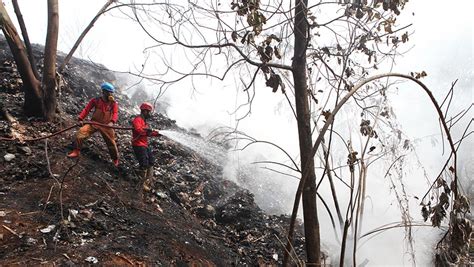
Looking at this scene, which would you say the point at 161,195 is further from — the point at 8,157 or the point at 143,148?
the point at 8,157

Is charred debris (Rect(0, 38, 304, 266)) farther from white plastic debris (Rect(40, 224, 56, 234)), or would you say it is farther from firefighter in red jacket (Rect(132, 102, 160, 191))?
firefighter in red jacket (Rect(132, 102, 160, 191))

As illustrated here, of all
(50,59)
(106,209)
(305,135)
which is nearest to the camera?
(305,135)

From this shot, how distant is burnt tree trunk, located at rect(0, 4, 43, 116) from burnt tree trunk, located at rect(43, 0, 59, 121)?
0.09 metres

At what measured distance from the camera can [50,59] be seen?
486 centimetres

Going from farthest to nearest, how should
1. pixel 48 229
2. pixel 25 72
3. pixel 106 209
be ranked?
pixel 25 72
pixel 106 209
pixel 48 229

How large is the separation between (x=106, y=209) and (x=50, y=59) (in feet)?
8.51

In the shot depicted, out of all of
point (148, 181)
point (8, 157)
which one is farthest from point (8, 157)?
point (148, 181)

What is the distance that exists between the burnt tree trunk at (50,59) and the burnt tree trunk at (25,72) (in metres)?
0.09

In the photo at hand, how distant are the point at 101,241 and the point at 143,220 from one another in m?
0.73

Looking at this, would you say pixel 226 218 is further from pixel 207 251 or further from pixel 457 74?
pixel 457 74

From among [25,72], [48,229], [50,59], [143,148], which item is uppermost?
[50,59]

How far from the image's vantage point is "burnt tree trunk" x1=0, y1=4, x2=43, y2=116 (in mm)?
4285

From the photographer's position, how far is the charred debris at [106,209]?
295 cm

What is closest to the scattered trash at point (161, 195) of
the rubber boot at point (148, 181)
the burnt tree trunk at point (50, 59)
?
the rubber boot at point (148, 181)
